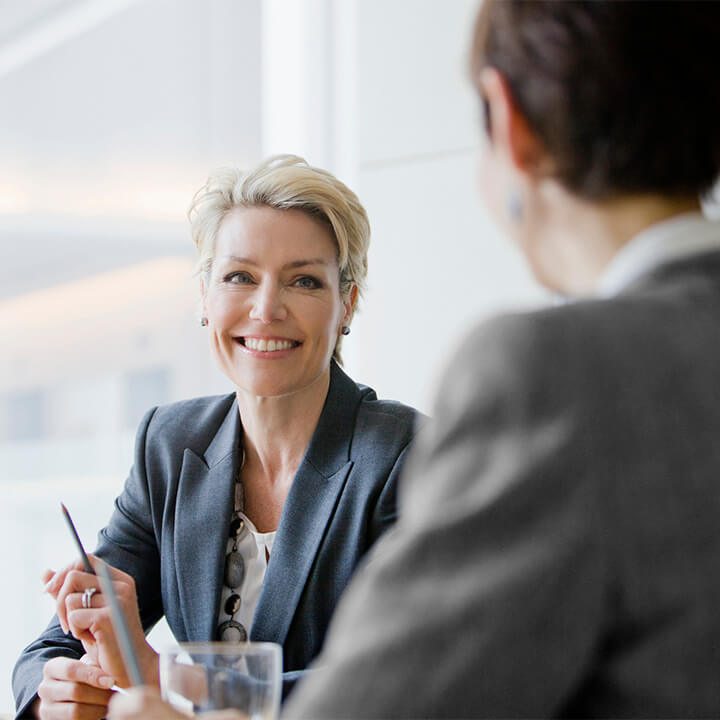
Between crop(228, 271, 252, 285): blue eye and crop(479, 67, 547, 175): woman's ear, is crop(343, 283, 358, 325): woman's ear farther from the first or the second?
crop(479, 67, 547, 175): woman's ear

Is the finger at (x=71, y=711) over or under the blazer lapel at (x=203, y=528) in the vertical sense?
under

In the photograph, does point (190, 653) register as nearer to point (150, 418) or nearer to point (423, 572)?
point (423, 572)

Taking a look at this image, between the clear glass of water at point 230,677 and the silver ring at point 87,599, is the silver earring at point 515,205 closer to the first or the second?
the clear glass of water at point 230,677

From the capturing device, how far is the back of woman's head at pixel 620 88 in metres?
0.74

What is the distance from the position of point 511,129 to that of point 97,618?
1.05 m

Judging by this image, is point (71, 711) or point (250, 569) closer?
point (71, 711)

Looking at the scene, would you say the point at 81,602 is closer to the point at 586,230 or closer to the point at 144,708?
the point at 144,708

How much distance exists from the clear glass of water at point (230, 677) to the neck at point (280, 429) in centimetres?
96

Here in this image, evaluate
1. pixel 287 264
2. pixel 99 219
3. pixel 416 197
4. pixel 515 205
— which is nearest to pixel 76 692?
pixel 287 264

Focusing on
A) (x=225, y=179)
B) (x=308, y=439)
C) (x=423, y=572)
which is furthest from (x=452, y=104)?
(x=423, y=572)

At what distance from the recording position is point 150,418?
2.06m

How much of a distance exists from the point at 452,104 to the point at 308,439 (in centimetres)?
154

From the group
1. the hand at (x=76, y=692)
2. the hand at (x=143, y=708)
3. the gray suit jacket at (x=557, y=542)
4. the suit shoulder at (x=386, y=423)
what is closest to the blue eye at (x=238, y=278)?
the suit shoulder at (x=386, y=423)

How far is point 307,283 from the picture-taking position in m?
1.95
